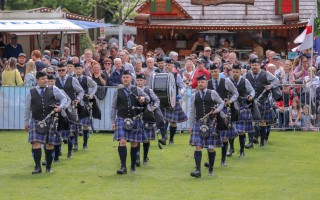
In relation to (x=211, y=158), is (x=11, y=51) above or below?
above

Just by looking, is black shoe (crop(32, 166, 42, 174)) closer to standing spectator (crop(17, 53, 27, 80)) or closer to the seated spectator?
standing spectator (crop(17, 53, 27, 80))

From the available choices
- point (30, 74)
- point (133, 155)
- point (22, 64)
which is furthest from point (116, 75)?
point (133, 155)

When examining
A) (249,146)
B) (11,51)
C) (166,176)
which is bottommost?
(166,176)

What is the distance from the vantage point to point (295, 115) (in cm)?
2327

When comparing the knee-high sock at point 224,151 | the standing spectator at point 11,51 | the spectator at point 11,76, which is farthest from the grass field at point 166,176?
the standing spectator at point 11,51

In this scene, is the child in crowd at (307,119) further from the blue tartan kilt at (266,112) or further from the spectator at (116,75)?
the spectator at (116,75)

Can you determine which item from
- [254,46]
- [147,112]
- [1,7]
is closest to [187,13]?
[254,46]

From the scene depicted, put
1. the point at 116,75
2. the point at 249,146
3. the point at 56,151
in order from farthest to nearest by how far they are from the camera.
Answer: the point at 116,75
the point at 249,146
the point at 56,151

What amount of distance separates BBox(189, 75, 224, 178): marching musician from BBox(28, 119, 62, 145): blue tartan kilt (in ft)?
6.74

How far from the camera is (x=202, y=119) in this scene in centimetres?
1593

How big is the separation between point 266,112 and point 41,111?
5.37 meters

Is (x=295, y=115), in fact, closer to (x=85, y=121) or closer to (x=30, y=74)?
(x=30, y=74)

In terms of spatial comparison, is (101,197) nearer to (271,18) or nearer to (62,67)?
(62,67)

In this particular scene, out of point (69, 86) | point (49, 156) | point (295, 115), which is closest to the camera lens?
point (49, 156)
